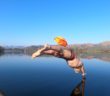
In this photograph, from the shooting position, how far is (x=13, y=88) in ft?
88.2

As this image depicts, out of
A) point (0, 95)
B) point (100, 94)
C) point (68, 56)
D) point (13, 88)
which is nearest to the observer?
point (0, 95)

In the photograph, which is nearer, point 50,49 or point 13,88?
point 50,49

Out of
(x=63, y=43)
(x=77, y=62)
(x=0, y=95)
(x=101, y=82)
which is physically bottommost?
(x=101, y=82)

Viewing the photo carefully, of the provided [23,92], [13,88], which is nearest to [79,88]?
[23,92]

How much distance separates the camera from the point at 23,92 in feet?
82.5

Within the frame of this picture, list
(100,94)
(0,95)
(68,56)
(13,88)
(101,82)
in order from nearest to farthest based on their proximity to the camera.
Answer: (0,95) → (68,56) → (100,94) → (13,88) → (101,82)

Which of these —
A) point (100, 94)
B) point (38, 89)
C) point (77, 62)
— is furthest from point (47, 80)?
point (77, 62)

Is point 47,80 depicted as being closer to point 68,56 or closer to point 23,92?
point 23,92

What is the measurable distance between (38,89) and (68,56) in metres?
24.3

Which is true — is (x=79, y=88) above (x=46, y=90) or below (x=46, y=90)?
above

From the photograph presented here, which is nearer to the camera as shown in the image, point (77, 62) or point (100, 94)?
point (77, 62)

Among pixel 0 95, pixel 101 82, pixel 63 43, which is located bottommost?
pixel 101 82

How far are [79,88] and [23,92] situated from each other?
76.5ft

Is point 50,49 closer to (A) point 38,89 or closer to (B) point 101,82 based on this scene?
(A) point 38,89
